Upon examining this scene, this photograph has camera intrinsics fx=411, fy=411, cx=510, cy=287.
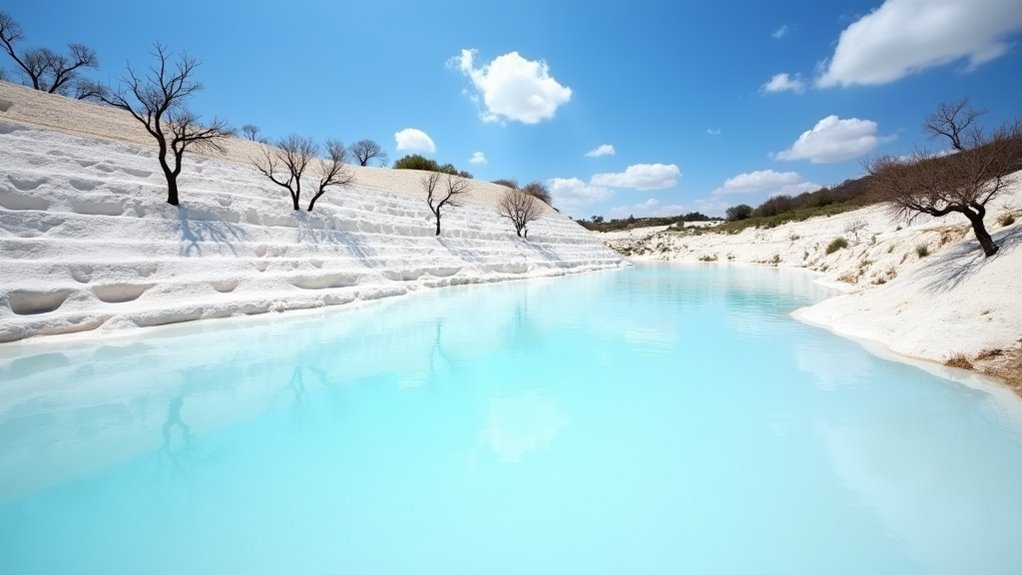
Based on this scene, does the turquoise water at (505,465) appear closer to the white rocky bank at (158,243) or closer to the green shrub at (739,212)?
the white rocky bank at (158,243)

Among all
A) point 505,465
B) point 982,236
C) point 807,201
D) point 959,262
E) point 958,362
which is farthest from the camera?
point 807,201

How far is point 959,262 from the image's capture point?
9.18 metres

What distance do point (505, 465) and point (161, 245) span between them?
1581cm

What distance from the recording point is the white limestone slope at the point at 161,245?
11.0 metres

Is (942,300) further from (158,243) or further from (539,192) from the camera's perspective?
(539,192)

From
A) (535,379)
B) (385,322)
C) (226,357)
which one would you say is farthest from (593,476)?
(385,322)

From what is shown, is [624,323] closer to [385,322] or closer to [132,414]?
[385,322]

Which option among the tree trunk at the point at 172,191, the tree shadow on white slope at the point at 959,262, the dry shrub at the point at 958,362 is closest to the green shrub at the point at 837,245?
the tree shadow on white slope at the point at 959,262

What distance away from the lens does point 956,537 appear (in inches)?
122

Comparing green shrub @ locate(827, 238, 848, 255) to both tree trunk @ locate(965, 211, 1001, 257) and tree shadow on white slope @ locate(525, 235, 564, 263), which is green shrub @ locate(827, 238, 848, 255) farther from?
tree trunk @ locate(965, 211, 1001, 257)

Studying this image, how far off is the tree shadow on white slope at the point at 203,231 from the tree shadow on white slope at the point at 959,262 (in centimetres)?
2114

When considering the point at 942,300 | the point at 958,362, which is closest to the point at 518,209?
the point at 942,300

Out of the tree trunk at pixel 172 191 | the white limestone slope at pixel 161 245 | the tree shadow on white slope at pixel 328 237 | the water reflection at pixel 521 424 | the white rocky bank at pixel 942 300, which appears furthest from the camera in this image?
the tree shadow on white slope at pixel 328 237

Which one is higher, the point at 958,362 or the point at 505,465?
the point at 958,362
